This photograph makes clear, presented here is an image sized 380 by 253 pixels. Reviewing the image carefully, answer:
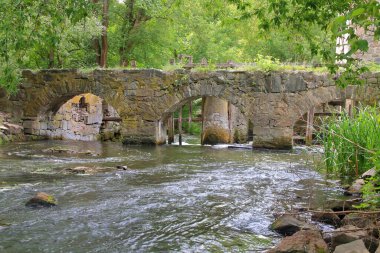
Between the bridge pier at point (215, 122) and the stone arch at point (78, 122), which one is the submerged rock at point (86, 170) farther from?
the bridge pier at point (215, 122)

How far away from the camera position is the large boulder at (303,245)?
342 cm

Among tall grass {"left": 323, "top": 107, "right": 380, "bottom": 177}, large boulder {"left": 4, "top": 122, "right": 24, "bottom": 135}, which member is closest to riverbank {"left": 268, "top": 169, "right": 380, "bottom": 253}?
tall grass {"left": 323, "top": 107, "right": 380, "bottom": 177}

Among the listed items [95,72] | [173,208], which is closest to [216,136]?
[95,72]

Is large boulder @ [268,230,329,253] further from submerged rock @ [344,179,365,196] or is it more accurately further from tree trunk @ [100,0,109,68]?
tree trunk @ [100,0,109,68]

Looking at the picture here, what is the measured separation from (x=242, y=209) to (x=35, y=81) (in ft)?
33.7

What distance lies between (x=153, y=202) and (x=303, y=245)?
2.52 metres

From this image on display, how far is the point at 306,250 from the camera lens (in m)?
3.39

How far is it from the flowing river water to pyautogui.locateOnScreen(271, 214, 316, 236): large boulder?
0.39 ft

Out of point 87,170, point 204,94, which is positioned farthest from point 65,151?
point 204,94

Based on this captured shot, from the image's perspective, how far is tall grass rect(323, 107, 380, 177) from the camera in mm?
5798

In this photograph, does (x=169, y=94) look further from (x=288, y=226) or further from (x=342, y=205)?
(x=288, y=226)

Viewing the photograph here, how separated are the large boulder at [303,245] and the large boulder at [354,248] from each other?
0.88ft

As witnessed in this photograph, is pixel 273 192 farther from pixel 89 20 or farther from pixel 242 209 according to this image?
pixel 89 20

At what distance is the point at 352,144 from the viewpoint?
5977 millimetres
